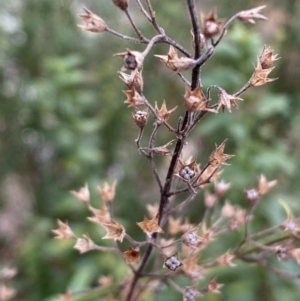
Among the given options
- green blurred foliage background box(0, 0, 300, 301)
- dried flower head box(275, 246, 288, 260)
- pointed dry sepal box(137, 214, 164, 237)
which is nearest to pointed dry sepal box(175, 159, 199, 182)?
pointed dry sepal box(137, 214, 164, 237)

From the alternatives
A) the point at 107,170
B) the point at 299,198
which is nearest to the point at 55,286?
the point at 107,170

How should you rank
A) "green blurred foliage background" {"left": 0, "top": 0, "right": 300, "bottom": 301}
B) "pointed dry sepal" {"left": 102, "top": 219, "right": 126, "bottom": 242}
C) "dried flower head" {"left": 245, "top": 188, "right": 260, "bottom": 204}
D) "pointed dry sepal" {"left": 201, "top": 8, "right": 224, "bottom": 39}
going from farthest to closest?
1. "green blurred foliage background" {"left": 0, "top": 0, "right": 300, "bottom": 301}
2. "dried flower head" {"left": 245, "top": 188, "right": 260, "bottom": 204}
3. "pointed dry sepal" {"left": 102, "top": 219, "right": 126, "bottom": 242}
4. "pointed dry sepal" {"left": 201, "top": 8, "right": 224, "bottom": 39}

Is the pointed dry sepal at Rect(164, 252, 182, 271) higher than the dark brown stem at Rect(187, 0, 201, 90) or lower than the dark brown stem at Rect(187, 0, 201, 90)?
lower

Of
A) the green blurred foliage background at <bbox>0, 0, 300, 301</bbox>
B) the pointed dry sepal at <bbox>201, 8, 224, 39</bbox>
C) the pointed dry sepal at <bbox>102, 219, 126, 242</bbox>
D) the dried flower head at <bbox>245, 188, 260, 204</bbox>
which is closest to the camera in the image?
the pointed dry sepal at <bbox>201, 8, 224, 39</bbox>

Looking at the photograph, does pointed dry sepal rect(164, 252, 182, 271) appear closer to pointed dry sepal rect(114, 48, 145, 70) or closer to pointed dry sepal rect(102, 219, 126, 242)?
pointed dry sepal rect(102, 219, 126, 242)

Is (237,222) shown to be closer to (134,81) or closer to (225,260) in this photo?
(225,260)

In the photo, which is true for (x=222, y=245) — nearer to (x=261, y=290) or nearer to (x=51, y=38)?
(x=261, y=290)

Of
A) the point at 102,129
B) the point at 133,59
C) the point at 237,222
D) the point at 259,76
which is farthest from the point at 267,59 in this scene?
the point at 102,129

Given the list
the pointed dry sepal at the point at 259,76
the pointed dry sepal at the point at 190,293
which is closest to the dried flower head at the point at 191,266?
the pointed dry sepal at the point at 190,293

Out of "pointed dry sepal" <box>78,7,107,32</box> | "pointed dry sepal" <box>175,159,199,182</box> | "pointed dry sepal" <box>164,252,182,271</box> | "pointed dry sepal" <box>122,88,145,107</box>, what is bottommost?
"pointed dry sepal" <box>164,252,182,271</box>

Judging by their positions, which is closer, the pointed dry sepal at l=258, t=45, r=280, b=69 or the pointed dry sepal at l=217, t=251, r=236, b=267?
the pointed dry sepal at l=258, t=45, r=280, b=69
